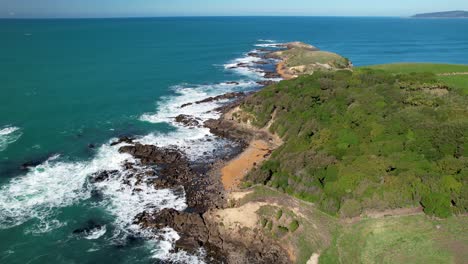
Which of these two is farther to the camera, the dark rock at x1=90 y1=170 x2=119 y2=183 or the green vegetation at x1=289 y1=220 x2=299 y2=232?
the dark rock at x1=90 y1=170 x2=119 y2=183

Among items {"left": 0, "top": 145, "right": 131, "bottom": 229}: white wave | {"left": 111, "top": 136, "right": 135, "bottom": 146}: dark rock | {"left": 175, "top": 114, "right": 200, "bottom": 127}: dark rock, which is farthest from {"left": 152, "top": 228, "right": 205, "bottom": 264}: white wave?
{"left": 175, "top": 114, "right": 200, "bottom": 127}: dark rock

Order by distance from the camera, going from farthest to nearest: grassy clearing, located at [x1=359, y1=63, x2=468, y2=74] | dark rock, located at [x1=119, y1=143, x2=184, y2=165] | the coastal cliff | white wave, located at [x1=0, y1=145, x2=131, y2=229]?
grassy clearing, located at [x1=359, y1=63, x2=468, y2=74] → dark rock, located at [x1=119, y1=143, x2=184, y2=165] → white wave, located at [x1=0, y1=145, x2=131, y2=229] → the coastal cliff

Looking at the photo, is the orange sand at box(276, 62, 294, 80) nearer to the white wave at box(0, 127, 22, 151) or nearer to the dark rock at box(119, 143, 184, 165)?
the dark rock at box(119, 143, 184, 165)

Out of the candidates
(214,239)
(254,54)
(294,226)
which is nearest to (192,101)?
(214,239)

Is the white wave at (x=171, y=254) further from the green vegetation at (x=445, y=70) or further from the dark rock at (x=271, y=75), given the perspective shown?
the dark rock at (x=271, y=75)

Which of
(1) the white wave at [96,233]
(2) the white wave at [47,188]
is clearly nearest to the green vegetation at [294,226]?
(1) the white wave at [96,233]

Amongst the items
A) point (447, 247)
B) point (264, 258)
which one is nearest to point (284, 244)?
point (264, 258)

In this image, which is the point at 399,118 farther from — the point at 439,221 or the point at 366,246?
the point at 366,246
